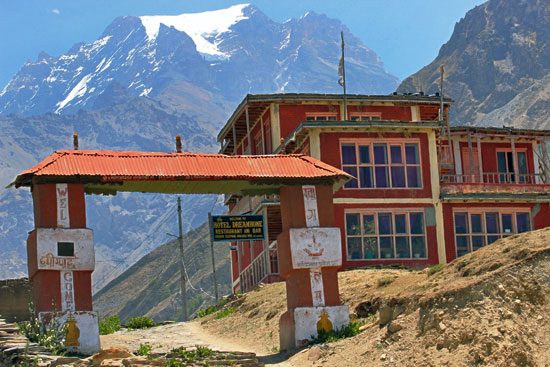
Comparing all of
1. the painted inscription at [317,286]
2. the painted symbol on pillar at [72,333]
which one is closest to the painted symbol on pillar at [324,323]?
the painted inscription at [317,286]

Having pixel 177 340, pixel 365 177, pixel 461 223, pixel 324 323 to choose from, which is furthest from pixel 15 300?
pixel 461 223

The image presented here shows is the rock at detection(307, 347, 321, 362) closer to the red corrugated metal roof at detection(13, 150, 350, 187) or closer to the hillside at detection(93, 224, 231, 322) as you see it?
the red corrugated metal roof at detection(13, 150, 350, 187)

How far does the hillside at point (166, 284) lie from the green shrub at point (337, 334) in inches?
4000

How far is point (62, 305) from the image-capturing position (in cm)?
2227

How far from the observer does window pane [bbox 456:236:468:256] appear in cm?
3969

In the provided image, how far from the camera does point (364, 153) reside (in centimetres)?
3912

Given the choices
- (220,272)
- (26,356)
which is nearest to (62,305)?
(26,356)

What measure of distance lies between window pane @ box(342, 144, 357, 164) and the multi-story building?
0.04 m

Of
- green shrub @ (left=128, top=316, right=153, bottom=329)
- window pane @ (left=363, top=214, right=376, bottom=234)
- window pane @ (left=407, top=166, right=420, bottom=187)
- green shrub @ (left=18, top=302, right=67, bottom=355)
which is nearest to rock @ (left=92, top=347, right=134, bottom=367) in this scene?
green shrub @ (left=18, top=302, right=67, bottom=355)

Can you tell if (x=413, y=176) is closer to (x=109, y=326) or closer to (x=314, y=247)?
(x=109, y=326)

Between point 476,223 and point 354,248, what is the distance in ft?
20.6

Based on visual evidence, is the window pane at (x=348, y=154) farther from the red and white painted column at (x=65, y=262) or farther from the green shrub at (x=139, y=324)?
the red and white painted column at (x=65, y=262)

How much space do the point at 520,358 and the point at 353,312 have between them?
8.48 metres

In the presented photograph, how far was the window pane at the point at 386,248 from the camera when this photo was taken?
38.3 metres
